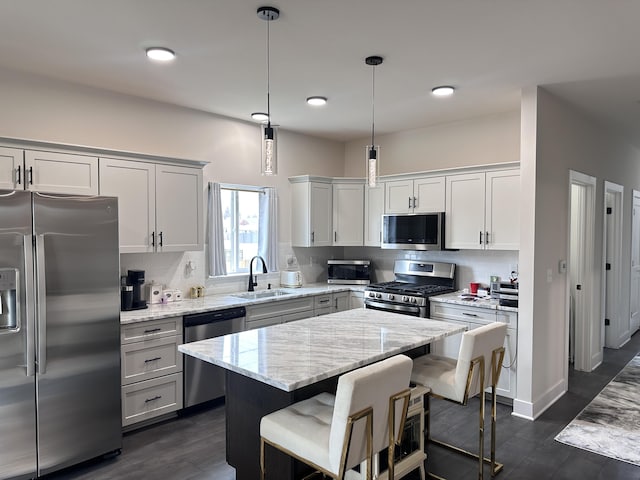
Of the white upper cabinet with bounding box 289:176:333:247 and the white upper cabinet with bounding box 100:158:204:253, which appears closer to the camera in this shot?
the white upper cabinet with bounding box 100:158:204:253

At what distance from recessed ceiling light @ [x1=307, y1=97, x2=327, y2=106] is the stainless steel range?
198cm

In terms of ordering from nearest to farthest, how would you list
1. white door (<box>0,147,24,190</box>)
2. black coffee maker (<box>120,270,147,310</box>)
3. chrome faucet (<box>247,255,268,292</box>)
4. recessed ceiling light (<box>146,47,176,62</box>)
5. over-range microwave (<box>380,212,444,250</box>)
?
recessed ceiling light (<box>146,47,176,62</box>)
white door (<box>0,147,24,190</box>)
black coffee maker (<box>120,270,147,310</box>)
over-range microwave (<box>380,212,444,250</box>)
chrome faucet (<box>247,255,268,292</box>)

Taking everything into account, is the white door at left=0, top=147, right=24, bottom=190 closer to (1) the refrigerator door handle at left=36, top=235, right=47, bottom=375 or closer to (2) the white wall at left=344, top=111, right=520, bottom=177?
(1) the refrigerator door handle at left=36, top=235, right=47, bottom=375

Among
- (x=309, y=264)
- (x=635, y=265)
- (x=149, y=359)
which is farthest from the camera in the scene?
(x=635, y=265)

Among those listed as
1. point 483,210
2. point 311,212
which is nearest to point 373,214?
point 311,212

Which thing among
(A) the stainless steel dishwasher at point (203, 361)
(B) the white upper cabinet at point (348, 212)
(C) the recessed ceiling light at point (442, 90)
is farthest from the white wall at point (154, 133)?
(C) the recessed ceiling light at point (442, 90)

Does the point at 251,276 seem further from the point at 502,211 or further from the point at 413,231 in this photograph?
the point at 502,211

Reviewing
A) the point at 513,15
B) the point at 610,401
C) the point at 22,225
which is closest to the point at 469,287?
the point at 610,401

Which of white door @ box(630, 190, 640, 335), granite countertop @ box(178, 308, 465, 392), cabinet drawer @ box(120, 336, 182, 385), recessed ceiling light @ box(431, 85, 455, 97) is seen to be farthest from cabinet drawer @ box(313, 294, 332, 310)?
white door @ box(630, 190, 640, 335)

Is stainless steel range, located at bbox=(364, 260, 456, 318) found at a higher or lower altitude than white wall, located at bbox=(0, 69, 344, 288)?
lower

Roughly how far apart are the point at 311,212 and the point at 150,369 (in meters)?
2.43

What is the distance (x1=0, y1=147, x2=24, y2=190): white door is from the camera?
288 centimetres

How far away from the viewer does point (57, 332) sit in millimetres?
2695

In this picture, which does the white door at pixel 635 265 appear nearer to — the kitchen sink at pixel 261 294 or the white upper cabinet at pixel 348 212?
the white upper cabinet at pixel 348 212
